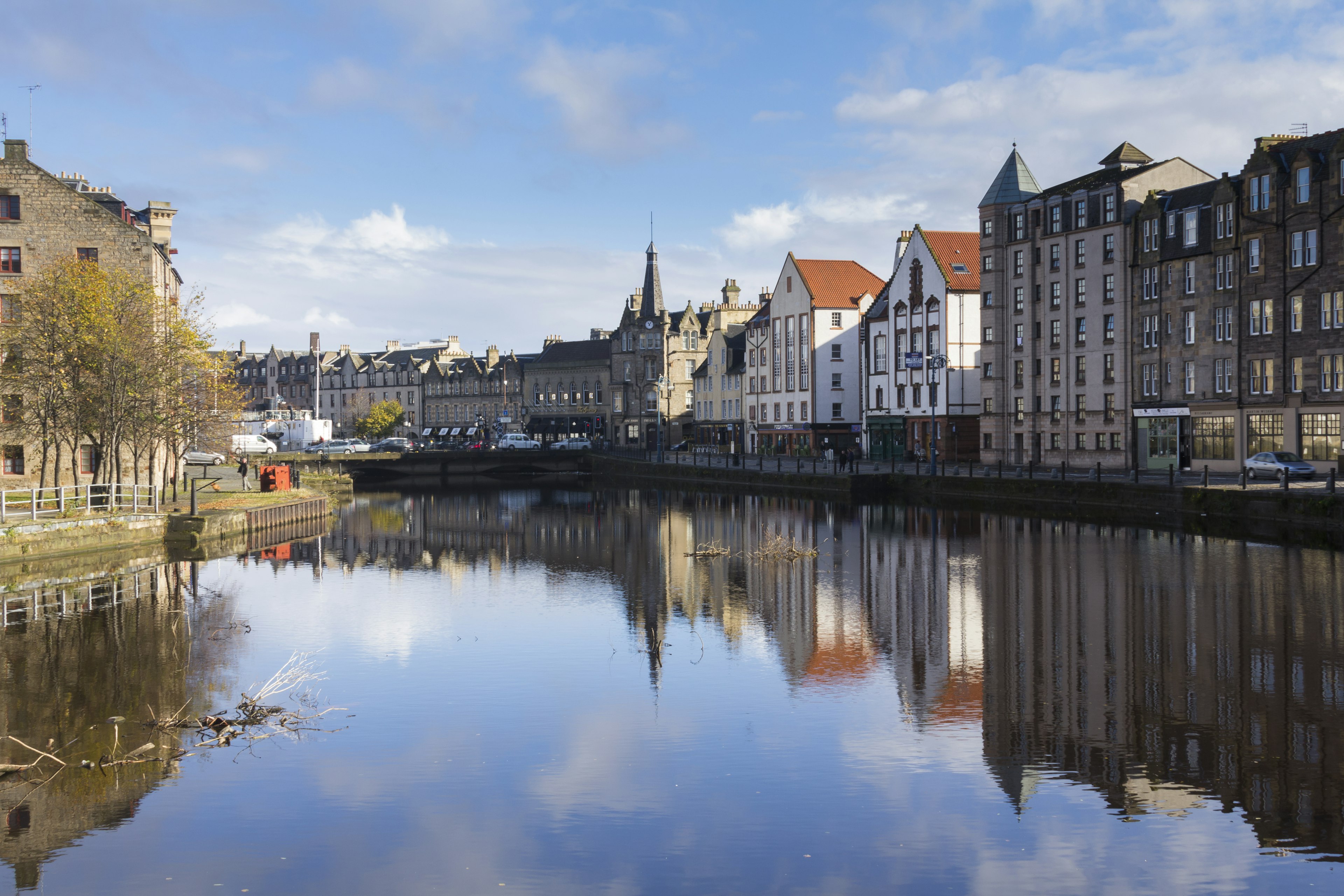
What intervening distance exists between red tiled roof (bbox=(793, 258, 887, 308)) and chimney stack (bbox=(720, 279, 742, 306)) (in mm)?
24656

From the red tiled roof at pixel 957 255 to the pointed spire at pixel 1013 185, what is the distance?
6614 millimetres

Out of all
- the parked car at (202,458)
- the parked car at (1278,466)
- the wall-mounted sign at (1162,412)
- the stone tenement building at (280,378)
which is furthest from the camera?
the stone tenement building at (280,378)

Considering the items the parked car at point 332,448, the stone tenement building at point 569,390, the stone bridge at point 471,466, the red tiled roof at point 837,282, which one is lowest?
the stone bridge at point 471,466

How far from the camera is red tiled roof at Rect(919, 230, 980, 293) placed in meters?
84.1

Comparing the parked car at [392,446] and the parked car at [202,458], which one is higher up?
the parked car at [392,446]

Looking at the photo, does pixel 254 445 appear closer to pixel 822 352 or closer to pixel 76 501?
pixel 822 352

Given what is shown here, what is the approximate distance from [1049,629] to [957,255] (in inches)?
2510

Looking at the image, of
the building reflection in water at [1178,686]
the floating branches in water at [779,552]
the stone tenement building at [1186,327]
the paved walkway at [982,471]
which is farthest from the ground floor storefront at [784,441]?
the building reflection in water at [1178,686]

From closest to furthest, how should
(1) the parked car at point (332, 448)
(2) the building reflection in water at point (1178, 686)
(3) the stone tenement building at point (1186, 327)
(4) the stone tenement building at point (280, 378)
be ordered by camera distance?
(2) the building reflection in water at point (1178, 686), (3) the stone tenement building at point (1186, 327), (1) the parked car at point (332, 448), (4) the stone tenement building at point (280, 378)

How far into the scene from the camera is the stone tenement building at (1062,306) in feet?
229

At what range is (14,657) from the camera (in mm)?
23812

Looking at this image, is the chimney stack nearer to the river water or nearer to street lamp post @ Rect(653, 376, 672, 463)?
street lamp post @ Rect(653, 376, 672, 463)

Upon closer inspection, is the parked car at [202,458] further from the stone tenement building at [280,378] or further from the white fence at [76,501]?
the stone tenement building at [280,378]

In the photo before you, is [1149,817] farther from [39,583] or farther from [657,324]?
[657,324]
